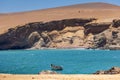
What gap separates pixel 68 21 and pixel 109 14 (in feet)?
110

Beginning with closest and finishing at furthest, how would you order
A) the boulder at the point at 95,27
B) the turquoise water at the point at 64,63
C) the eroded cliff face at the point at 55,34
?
the turquoise water at the point at 64,63 → the boulder at the point at 95,27 → the eroded cliff face at the point at 55,34

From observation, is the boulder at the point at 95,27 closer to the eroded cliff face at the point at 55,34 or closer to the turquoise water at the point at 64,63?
the eroded cliff face at the point at 55,34

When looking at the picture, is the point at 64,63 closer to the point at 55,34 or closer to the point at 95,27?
the point at 95,27

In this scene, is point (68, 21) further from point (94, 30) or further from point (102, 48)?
point (102, 48)

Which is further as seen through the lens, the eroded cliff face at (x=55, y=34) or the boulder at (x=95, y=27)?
the eroded cliff face at (x=55, y=34)

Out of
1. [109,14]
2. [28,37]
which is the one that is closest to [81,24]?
[28,37]

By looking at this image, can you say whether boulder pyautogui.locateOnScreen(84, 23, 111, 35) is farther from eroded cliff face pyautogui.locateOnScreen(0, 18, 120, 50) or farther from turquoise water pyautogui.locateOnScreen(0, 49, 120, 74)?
turquoise water pyautogui.locateOnScreen(0, 49, 120, 74)

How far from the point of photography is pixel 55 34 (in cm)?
14762

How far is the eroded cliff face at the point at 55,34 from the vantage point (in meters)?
141

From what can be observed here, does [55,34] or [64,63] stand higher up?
[64,63]

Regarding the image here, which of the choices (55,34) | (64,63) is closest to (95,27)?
(55,34)

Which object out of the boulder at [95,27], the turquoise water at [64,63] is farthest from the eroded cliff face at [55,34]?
the turquoise water at [64,63]

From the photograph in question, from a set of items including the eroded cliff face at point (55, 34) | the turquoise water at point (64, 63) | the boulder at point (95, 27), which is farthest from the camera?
the eroded cliff face at point (55, 34)

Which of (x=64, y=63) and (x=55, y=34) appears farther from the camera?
(x=55, y=34)
